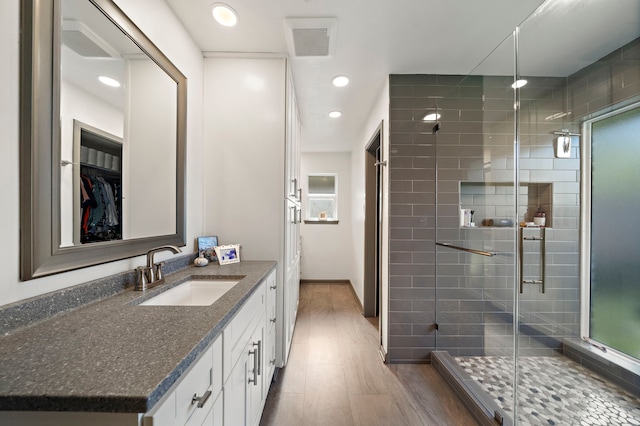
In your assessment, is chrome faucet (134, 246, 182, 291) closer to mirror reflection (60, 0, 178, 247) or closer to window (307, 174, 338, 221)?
mirror reflection (60, 0, 178, 247)

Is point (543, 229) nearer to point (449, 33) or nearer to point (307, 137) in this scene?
point (449, 33)

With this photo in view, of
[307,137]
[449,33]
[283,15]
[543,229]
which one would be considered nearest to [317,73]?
[283,15]

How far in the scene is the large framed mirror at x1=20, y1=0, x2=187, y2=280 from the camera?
0.77 metres

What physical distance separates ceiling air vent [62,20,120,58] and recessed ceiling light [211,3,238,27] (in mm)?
750

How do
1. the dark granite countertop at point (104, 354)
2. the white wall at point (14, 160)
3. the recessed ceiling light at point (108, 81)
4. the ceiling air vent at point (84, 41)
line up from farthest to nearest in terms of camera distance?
the recessed ceiling light at point (108, 81) < the ceiling air vent at point (84, 41) < the white wall at point (14, 160) < the dark granite countertop at point (104, 354)

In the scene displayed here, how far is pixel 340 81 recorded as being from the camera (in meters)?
2.25

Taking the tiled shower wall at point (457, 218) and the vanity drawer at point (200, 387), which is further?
the tiled shower wall at point (457, 218)

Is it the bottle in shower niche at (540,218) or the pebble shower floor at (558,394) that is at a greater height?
the bottle in shower niche at (540,218)

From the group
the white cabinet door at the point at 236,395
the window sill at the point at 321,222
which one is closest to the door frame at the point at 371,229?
the window sill at the point at 321,222

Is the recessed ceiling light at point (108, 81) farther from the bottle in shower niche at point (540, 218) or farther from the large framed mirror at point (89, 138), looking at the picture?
the bottle in shower niche at point (540, 218)

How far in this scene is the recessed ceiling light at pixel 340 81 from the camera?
2.19 metres

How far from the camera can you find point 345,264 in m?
4.69

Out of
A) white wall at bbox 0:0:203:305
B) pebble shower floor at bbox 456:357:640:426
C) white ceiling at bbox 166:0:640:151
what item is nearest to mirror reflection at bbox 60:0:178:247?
white wall at bbox 0:0:203:305

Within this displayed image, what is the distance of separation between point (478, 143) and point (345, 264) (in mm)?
3194
